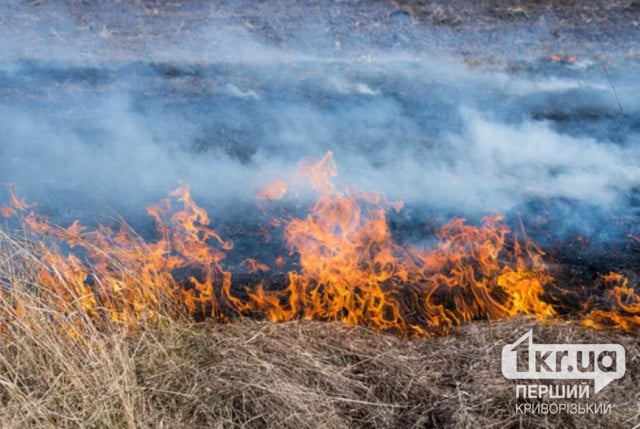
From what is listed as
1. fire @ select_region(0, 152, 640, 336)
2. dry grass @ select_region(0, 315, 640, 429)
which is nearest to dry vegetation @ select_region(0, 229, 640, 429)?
dry grass @ select_region(0, 315, 640, 429)

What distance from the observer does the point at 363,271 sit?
5.05 meters

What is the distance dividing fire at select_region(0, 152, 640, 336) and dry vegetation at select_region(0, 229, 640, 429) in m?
0.16

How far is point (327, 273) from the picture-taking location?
504cm

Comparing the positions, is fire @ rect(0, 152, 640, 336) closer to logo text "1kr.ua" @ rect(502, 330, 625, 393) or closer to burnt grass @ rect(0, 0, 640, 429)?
burnt grass @ rect(0, 0, 640, 429)

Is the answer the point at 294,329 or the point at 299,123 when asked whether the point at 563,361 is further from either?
the point at 299,123

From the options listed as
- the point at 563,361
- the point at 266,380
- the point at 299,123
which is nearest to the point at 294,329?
the point at 266,380

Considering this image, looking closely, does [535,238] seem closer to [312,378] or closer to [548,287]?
[548,287]

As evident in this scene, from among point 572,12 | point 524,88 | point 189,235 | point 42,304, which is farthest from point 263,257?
point 572,12

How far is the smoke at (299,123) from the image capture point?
628cm

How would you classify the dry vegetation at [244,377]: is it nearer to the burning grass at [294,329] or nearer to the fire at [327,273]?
the burning grass at [294,329]

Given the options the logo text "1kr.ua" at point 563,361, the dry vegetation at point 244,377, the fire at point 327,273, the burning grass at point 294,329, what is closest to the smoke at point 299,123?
the fire at point 327,273

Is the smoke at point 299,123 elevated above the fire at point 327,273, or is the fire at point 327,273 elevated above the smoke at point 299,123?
the smoke at point 299,123

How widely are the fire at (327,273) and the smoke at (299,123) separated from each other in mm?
456

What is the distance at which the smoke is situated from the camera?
6.28m
